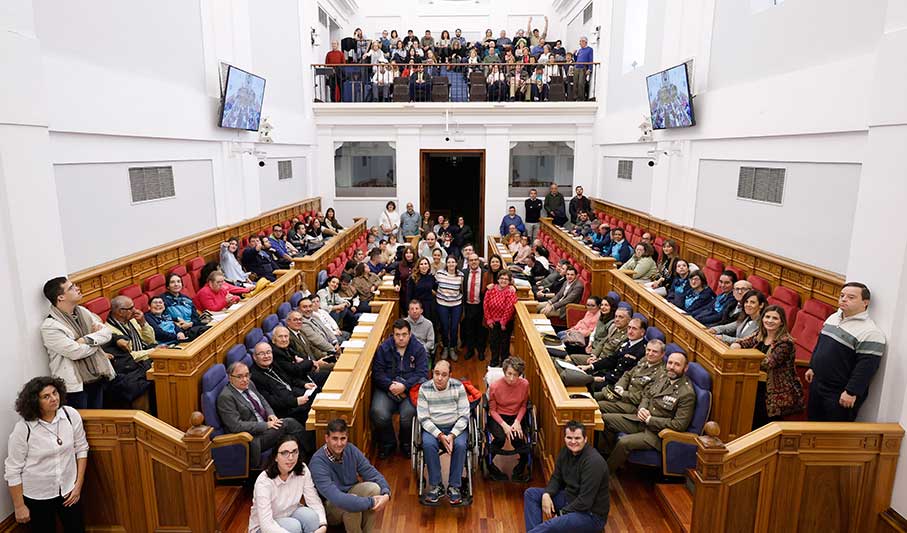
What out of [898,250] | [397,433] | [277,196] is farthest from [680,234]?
[277,196]

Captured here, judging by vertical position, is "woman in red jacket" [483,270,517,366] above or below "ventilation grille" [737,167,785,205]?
below

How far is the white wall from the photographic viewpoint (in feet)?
16.9

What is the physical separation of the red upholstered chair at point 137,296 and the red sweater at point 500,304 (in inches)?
150

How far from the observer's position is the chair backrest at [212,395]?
4.18 metres

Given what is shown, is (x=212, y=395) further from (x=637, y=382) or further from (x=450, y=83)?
(x=450, y=83)

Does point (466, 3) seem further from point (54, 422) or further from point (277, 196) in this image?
point (54, 422)

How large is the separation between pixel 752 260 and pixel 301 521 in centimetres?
562

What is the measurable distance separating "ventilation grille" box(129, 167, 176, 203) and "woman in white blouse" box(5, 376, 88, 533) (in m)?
3.40

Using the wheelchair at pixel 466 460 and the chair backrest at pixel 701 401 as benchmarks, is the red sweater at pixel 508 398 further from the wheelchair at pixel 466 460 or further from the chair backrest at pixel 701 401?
the chair backrest at pixel 701 401

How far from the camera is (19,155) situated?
146 inches

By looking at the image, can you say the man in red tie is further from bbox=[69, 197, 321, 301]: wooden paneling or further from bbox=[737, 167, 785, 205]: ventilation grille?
bbox=[69, 197, 321, 301]: wooden paneling

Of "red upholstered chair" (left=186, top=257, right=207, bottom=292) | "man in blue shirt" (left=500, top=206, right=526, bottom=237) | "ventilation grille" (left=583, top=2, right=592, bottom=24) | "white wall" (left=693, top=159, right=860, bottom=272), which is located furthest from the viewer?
"ventilation grille" (left=583, top=2, right=592, bottom=24)

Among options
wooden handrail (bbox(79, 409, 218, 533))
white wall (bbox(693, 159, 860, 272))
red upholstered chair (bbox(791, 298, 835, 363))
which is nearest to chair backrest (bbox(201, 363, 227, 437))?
wooden handrail (bbox(79, 409, 218, 533))

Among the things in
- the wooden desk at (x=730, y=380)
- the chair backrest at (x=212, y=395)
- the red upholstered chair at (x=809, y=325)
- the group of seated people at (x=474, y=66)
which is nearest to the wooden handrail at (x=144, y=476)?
the chair backrest at (x=212, y=395)
